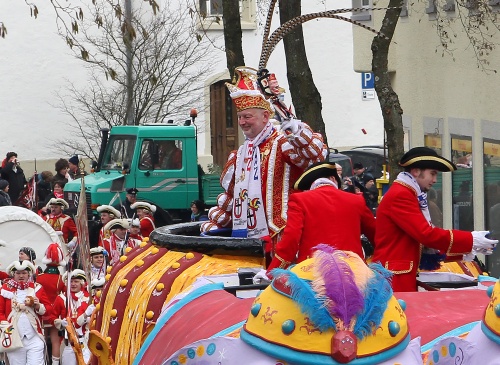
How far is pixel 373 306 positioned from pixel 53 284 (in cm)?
1168

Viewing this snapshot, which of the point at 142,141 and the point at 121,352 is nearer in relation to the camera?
the point at 121,352

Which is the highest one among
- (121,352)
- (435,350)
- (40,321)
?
(435,350)

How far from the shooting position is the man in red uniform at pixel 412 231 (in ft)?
22.2

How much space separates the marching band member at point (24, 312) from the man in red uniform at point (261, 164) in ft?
21.8

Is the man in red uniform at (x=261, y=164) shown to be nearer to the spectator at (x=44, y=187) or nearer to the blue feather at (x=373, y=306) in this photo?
the blue feather at (x=373, y=306)

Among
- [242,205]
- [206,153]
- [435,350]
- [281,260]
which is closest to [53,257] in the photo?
[242,205]

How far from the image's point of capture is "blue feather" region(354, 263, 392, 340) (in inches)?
165

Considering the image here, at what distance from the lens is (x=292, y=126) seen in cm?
762

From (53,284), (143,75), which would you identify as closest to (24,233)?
(53,284)

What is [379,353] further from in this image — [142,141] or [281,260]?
[142,141]

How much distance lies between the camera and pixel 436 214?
18797mm

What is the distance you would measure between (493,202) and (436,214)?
2051 mm

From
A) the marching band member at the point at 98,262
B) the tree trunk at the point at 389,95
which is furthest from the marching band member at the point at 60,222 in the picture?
the tree trunk at the point at 389,95

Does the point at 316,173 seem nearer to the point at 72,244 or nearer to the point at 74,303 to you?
the point at 74,303
